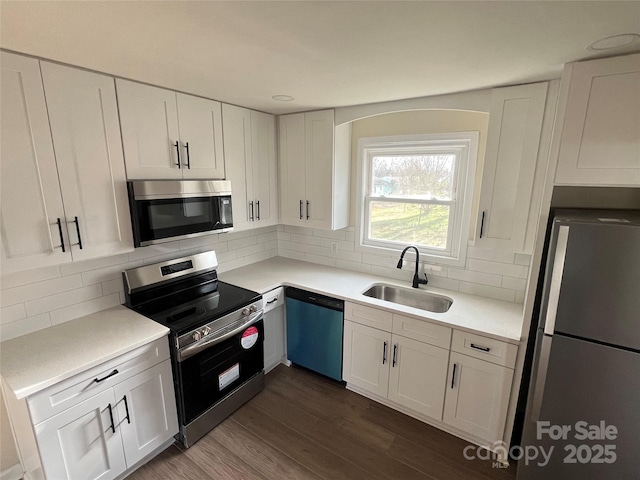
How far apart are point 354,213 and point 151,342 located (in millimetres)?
1919

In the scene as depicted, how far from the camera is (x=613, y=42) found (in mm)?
1239

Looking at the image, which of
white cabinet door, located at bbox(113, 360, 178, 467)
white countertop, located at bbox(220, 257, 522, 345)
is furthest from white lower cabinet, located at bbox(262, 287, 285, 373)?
white cabinet door, located at bbox(113, 360, 178, 467)

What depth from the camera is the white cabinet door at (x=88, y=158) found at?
1574mm

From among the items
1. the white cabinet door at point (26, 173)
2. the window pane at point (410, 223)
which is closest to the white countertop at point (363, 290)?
the window pane at point (410, 223)

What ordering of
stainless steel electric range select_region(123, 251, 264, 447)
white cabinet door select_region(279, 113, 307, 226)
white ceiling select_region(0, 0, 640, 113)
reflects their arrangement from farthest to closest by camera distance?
white cabinet door select_region(279, 113, 307, 226), stainless steel electric range select_region(123, 251, 264, 447), white ceiling select_region(0, 0, 640, 113)

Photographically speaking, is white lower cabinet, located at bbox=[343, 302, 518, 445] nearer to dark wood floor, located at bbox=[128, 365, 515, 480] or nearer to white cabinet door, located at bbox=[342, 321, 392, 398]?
white cabinet door, located at bbox=[342, 321, 392, 398]

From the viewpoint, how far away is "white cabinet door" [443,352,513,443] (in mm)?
1888

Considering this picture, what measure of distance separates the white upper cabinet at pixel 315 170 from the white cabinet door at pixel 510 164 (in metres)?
1.17

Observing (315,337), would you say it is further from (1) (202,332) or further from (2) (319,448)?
(1) (202,332)

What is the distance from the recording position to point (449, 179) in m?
2.47

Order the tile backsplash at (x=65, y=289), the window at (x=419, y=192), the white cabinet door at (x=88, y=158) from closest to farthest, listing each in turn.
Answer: the white cabinet door at (x=88, y=158) → the tile backsplash at (x=65, y=289) → the window at (x=419, y=192)

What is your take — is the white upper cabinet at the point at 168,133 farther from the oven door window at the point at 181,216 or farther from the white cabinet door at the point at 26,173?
the white cabinet door at the point at 26,173

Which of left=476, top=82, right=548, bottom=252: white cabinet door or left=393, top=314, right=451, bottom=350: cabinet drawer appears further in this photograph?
left=393, top=314, right=451, bottom=350: cabinet drawer

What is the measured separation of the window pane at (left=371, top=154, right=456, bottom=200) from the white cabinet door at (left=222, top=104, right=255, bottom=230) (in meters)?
1.11
